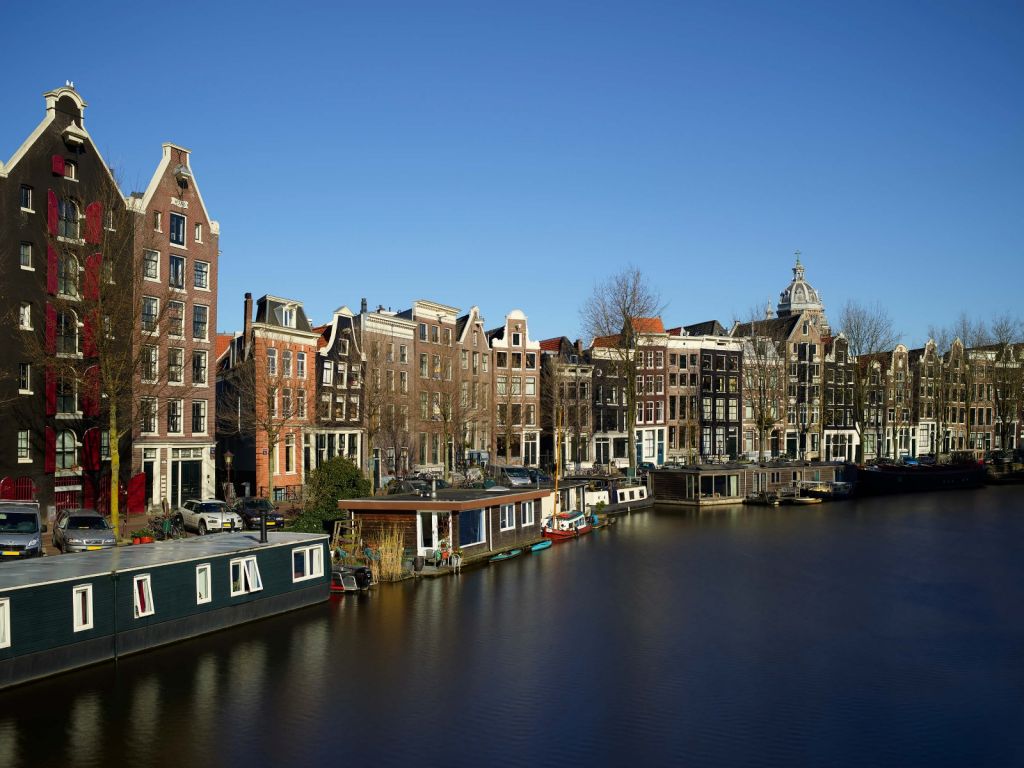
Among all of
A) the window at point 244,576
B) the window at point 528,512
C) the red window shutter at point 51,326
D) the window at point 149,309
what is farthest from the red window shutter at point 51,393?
the window at point 528,512

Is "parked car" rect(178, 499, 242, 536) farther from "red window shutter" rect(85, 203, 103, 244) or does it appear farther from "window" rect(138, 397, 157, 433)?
"red window shutter" rect(85, 203, 103, 244)

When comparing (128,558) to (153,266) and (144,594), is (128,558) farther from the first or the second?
(153,266)

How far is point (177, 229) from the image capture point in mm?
54406

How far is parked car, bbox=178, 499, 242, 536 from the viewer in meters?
44.5

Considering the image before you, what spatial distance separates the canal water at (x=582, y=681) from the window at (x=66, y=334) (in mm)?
23094

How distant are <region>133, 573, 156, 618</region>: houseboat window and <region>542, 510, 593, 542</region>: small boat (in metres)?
28.8

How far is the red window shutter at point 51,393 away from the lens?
4672cm

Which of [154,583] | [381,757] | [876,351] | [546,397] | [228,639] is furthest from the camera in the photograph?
[876,351]

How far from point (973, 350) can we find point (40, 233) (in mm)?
109575

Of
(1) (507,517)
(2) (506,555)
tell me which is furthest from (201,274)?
(2) (506,555)

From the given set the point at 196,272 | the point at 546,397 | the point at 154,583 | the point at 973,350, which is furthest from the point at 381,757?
the point at 973,350

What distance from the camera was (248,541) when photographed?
33.5 metres

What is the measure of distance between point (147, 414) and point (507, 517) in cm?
1921

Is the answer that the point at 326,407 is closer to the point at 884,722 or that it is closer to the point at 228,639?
the point at 228,639
